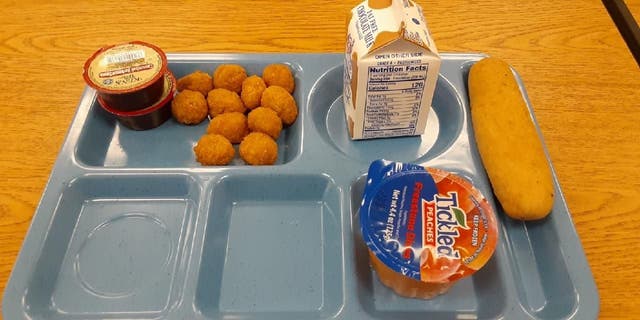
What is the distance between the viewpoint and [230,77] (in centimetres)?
103

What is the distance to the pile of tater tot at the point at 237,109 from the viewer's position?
924 mm

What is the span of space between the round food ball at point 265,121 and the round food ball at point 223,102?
5 cm

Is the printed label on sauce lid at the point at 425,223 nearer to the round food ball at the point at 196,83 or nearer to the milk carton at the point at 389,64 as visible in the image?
the milk carton at the point at 389,64

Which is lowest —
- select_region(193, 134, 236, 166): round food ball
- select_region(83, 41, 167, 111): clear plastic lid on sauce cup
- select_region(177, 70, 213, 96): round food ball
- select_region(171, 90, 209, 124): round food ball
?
select_region(193, 134, 236, 166): round food ball

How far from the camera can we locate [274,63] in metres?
1.07

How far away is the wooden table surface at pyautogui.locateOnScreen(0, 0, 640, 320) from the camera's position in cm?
83

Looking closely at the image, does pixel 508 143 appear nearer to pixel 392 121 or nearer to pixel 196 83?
pixel 392 121

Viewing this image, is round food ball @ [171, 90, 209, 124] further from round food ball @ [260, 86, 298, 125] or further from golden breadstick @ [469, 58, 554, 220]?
golden breadstick @ [469, 58, 554, 220]

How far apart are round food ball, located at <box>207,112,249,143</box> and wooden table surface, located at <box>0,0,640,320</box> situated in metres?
0.23

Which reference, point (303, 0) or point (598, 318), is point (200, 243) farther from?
point (303, 0)

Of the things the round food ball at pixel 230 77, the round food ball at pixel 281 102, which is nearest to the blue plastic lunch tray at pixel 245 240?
the round food ball at pixel 281 102

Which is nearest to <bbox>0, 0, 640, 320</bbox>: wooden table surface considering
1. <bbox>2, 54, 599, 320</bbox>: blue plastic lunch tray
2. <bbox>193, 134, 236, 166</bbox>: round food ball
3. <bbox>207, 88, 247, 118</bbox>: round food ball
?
<bbox>2, 54, 599, 320</bbox>: blue plastic lunch tray

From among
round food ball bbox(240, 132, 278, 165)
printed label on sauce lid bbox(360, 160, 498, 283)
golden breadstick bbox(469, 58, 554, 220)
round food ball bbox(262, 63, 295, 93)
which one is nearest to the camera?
printed label on sauce lid bbox(360, 160, 498, 283)

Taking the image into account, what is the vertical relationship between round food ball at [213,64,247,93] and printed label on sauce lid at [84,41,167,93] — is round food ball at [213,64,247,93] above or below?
below
